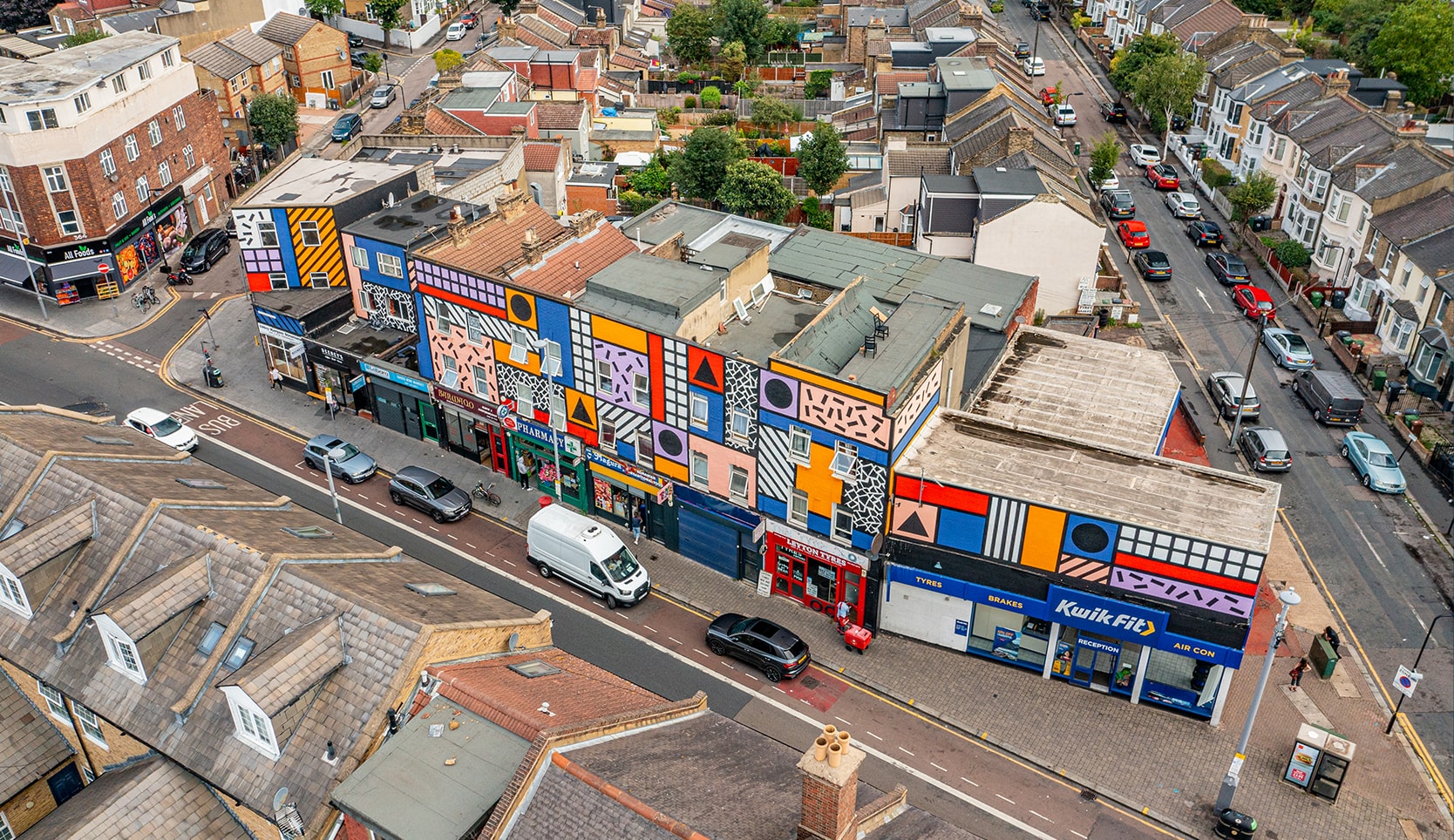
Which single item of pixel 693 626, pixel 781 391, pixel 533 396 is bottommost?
pixel 693 626

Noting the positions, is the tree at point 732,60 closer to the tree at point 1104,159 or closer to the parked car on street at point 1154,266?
the tree at point 1104,159

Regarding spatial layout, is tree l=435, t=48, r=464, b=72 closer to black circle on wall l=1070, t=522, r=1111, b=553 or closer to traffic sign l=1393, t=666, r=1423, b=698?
black circle on wall l=1070, t=522, r=1111, b=553

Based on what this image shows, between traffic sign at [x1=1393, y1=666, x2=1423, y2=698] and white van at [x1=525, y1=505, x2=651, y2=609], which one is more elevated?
traffic sign at [x1=1393, y1=666, x2=1423, y2=698]

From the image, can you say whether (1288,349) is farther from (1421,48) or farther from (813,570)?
(1421,48)

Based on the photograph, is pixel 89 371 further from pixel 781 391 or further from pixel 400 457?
pixel 781 391

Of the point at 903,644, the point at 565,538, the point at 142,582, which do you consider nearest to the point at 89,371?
the point at 565,538

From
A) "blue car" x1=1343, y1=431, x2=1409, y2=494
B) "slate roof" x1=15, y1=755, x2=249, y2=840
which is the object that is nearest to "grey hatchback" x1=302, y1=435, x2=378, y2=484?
"slate roof" x1=15, y1=755, x2=249, y2=840

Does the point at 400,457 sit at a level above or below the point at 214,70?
below
